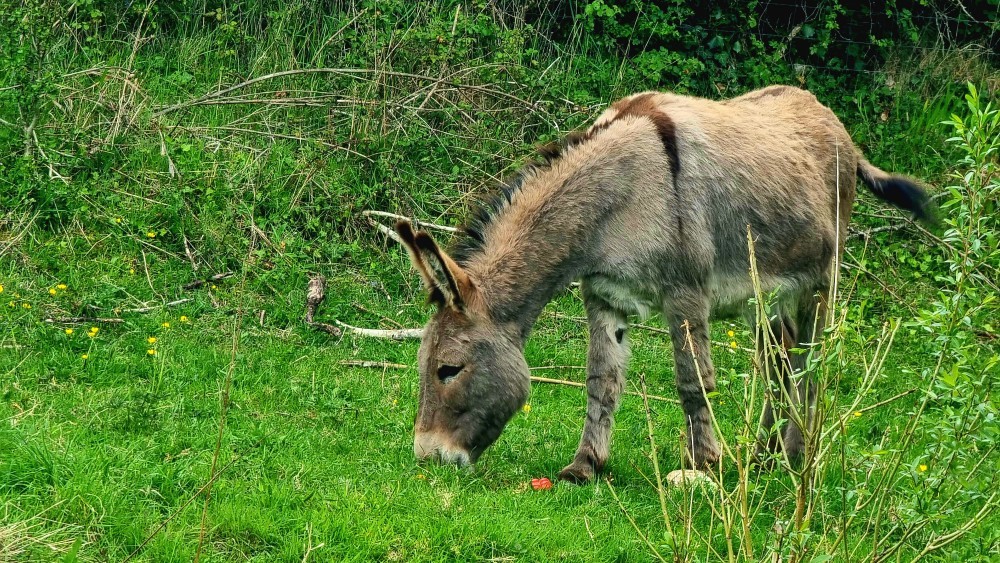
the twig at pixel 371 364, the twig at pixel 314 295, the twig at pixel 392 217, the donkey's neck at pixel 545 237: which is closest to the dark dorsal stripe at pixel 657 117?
the donkey's neck at pixel 545 237

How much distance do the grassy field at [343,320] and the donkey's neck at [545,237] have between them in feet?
2.54

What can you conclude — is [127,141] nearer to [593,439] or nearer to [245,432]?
[245,432]

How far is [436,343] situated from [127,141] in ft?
13.1

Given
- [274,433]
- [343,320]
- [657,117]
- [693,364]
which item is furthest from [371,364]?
[657,117]

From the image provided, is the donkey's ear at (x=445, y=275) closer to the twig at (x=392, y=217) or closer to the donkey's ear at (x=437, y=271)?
the donkey's ear at (x=437, y=271)

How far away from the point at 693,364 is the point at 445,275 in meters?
1.29

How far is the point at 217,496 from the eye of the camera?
419 centimetres

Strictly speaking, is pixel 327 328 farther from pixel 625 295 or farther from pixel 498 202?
pixel 625 295

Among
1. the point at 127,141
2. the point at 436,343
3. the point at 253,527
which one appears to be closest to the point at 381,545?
the point at 253,527

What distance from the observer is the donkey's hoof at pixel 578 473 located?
16.8 ft

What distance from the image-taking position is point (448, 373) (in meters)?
4.81

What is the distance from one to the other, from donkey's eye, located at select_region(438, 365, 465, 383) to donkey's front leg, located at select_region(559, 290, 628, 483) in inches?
32.6

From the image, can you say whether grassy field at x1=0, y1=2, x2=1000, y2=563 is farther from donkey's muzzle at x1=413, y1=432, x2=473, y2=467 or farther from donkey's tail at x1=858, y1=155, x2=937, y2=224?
donkey's tail at x1=858, y1=155, x2=937, y2=224

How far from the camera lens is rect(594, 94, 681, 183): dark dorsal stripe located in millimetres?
5117
